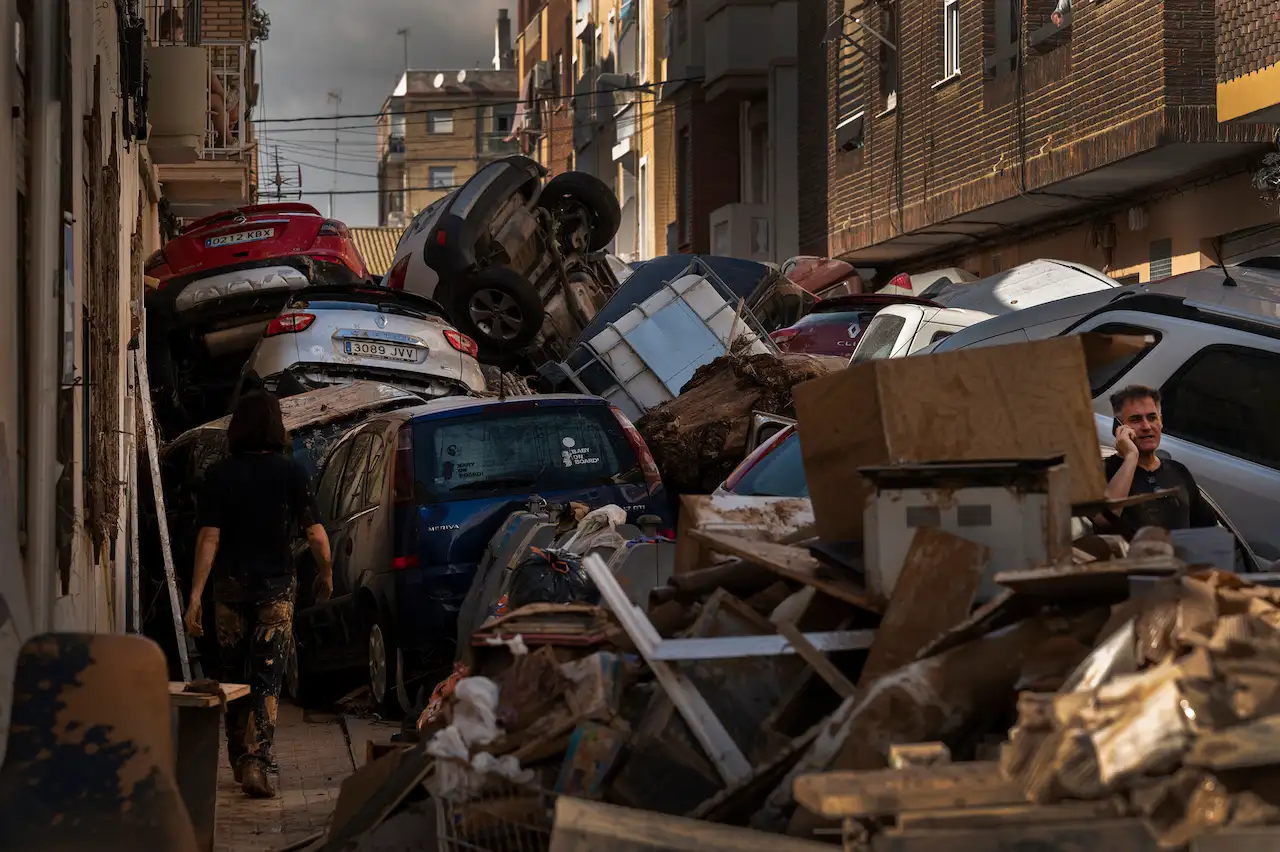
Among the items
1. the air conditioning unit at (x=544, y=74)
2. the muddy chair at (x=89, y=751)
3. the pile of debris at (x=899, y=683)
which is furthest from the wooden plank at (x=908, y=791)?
the air conditioning unit at (x=544, y=74)

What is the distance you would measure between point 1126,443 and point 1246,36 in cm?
1088

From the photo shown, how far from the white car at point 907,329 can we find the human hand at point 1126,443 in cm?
699

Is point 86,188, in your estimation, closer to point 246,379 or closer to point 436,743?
point 436,743

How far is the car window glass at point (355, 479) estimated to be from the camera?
11.0m

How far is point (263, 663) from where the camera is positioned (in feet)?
26.4

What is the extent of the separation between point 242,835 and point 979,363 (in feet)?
10.1

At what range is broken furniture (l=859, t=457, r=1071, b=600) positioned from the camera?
532cm

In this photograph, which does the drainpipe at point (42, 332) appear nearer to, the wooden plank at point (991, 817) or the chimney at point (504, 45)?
the wooden plank at point (991, 817)

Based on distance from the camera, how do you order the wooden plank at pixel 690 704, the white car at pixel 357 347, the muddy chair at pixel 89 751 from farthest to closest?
the white car at pixel 357 347, the wooden plank at pixel 690 704, the muddy chair at pixel 89 751

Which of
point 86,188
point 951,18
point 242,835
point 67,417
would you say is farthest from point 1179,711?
point 951,18

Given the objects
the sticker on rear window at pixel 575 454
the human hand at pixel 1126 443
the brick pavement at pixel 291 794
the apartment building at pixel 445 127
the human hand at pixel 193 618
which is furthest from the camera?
the apartment building at pixel 445 127

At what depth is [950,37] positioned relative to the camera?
2456 cm

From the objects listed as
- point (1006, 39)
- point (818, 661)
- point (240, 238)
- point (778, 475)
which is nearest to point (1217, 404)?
point (778, 475)

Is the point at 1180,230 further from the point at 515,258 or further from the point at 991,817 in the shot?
the point at 991,817
